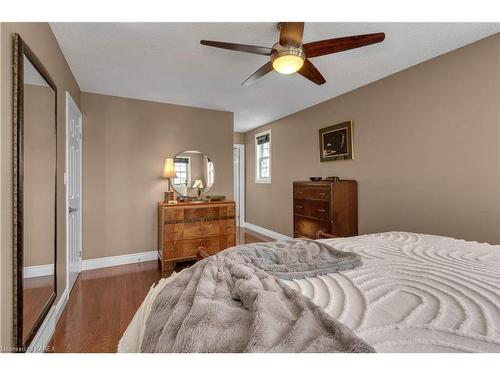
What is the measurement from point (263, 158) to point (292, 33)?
383 centimetres

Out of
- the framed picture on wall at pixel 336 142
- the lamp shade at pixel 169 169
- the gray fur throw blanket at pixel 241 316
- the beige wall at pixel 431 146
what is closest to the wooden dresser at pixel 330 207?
the beige wall at pixel 431 146

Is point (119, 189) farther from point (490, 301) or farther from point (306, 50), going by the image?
point (490, 301)

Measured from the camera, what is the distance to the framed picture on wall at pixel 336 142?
336cm

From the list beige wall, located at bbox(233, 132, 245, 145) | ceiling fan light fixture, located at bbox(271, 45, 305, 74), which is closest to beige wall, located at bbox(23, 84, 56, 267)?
ceiling fan light fixture, located at bbox(271, 45, 305, 74)

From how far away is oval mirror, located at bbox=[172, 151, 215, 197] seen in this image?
375 cm

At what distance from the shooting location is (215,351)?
0.63 m

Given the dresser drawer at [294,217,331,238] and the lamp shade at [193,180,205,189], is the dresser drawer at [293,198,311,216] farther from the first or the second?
the lamp shade at [193,180,205,189]

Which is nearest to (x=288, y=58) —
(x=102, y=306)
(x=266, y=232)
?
(x=102, y=306)

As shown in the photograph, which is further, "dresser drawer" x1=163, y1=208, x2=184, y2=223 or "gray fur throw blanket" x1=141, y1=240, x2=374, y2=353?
"dresser drawer" x1=163, y1=208, x2=184, y2=223

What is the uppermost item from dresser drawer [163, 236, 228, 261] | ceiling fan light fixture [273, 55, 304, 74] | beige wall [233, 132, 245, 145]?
beige wall [233, 132, 245, 145]

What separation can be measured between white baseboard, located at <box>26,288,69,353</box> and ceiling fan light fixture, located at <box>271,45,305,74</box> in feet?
7.61

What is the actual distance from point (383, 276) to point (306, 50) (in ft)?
5.11
